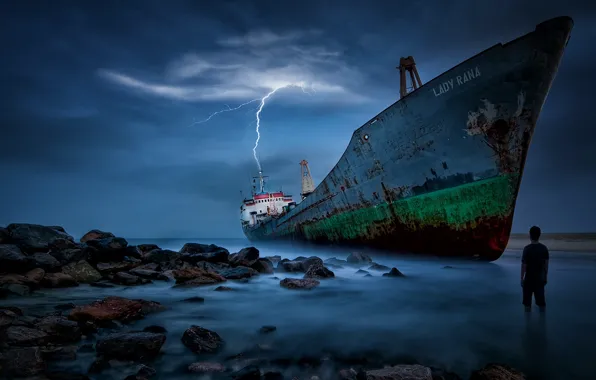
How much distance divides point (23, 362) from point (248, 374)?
1994 millimetres

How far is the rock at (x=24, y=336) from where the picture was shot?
10.9 ft

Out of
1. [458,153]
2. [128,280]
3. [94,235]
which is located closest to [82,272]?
[128,280]

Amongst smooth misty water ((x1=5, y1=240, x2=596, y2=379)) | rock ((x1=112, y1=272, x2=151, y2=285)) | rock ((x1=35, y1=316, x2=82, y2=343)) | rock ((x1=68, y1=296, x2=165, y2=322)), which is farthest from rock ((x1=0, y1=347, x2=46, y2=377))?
rock ((x1=112, y1=272, x2=151, y2=285))

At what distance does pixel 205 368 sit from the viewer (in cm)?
310

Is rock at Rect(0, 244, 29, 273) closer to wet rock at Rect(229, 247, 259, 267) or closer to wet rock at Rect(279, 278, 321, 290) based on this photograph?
wet rock at Rect(229, 247, 259, 267)

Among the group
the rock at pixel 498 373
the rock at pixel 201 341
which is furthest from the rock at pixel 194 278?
the rock at pixel 498 373

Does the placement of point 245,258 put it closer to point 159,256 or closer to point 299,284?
point 159,256

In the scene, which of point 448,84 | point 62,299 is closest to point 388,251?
point 448,84

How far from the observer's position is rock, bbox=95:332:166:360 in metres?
3.25

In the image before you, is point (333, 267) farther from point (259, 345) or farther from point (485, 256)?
point (259, 345)

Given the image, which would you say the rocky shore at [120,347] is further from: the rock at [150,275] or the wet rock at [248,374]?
the rock at [150,275]

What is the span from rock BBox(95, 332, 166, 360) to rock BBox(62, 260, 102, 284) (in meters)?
6.20

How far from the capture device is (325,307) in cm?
585

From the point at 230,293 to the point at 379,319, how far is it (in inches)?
140
